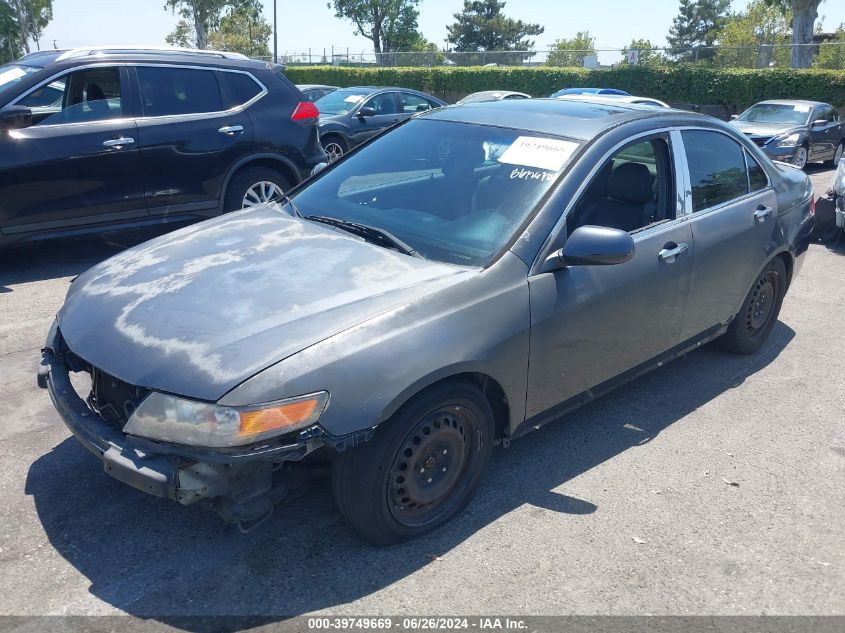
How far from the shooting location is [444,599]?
292cm

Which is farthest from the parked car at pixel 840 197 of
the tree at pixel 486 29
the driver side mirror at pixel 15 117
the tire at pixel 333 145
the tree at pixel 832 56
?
the tree at pixel 486 29

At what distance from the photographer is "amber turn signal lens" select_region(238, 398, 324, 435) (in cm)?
268

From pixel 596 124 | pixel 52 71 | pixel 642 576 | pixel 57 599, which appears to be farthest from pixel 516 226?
pixel 52 71

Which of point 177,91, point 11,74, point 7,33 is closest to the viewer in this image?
point 11,74

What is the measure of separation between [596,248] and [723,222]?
154 centimetres

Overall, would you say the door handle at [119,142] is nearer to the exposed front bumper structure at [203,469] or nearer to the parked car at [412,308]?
the parked car at [412,308]

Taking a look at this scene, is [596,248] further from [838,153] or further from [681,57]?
[681,57]

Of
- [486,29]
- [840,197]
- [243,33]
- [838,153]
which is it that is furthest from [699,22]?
[840,197]

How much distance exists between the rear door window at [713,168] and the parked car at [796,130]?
1049 centimetres

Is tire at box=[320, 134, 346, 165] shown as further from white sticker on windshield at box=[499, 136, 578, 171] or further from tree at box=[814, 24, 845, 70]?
tree at box=[814, 24, 845, 70]

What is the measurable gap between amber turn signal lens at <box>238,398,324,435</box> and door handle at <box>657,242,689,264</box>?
86.3 inches

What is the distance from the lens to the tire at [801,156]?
14842 millimetres

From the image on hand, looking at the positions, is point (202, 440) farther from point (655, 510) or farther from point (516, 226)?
point (655, 510)

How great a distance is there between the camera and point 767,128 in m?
15.2
